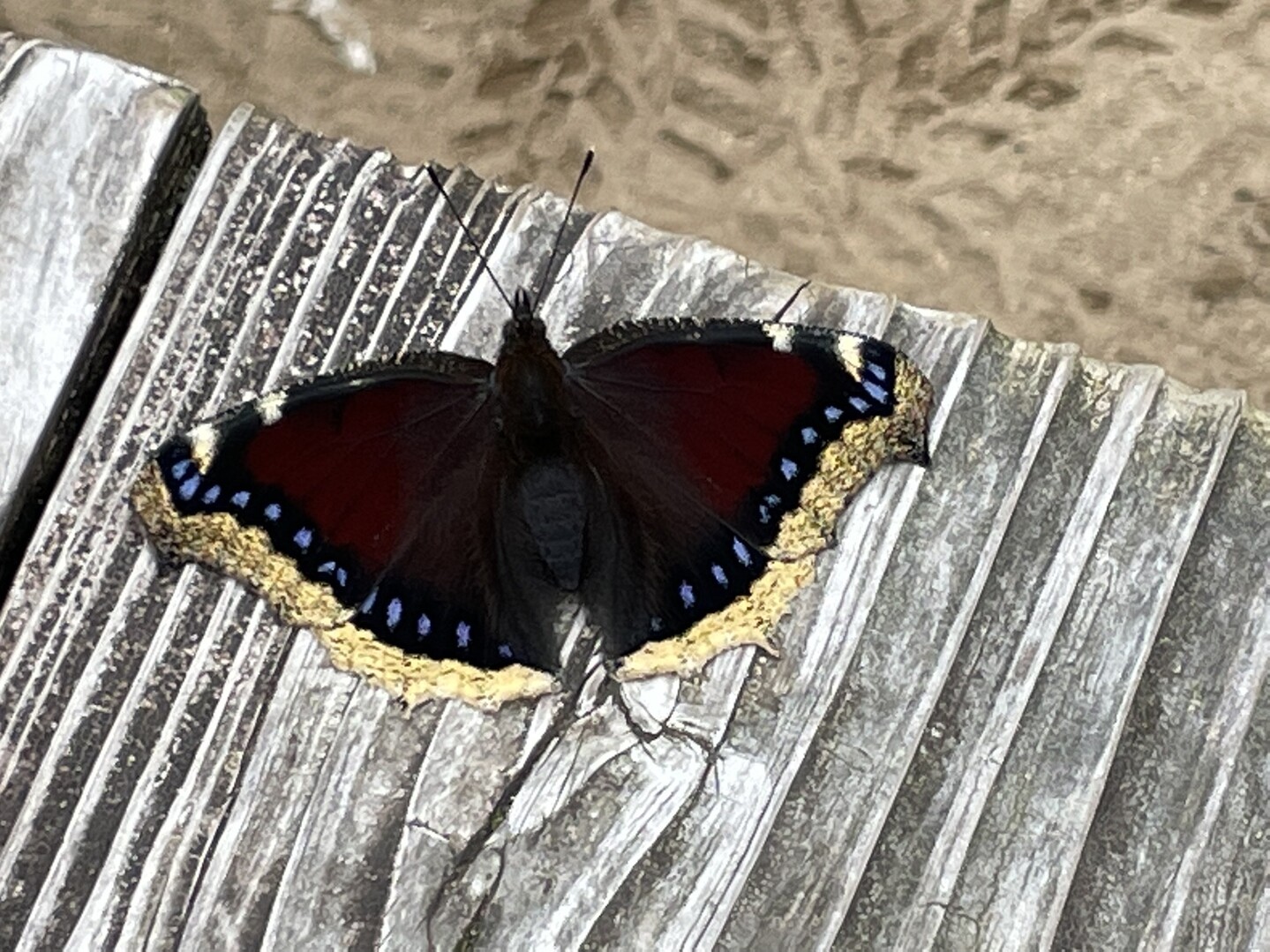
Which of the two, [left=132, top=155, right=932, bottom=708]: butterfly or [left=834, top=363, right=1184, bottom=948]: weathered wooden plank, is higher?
[left=132, top=155, right=932, bottom=708]: butterfly

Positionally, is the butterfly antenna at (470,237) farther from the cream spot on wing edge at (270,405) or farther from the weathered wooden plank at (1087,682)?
the weathered wooden plank at (1087,682)

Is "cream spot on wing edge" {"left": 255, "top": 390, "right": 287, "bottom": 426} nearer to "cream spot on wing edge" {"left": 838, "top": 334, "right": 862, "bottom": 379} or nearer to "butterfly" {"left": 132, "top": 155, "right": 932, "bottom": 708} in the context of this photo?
"butterfly" {"left": 132, "top": 155, "right": 932, "bottom": 708}

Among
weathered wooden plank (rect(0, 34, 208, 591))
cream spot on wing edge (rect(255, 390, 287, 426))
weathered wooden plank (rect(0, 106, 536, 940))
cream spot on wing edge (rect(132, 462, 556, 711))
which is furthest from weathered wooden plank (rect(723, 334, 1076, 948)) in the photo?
weathered wooden plank (rect(0, 34, 208, 591))

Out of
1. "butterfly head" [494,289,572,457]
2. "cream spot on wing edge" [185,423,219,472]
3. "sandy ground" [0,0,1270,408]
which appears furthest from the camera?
"sandy ground" [0,0,1270,408]

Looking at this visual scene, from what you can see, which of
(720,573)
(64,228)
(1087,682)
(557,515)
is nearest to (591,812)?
(720,573)

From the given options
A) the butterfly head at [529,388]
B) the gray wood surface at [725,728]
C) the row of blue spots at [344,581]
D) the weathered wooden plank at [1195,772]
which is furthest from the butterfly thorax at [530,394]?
the weathered wooden plank at [1195,772]
